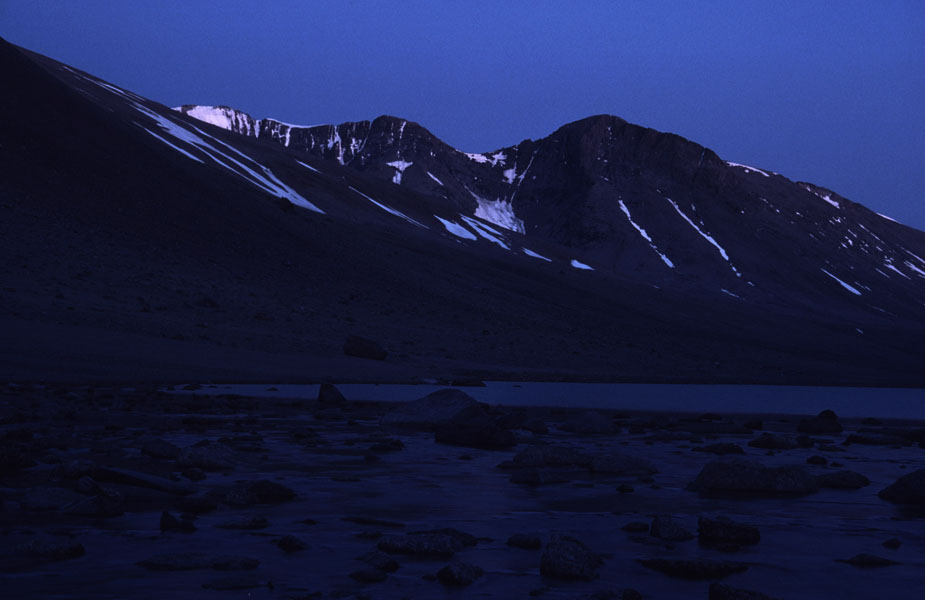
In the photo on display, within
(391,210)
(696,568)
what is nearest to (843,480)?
(696,568)

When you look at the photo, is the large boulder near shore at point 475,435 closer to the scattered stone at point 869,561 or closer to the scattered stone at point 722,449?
the scattered stone at point 722,449

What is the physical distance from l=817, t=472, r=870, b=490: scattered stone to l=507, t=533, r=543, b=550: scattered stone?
278 inches

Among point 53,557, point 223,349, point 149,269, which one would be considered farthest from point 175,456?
point 149,269

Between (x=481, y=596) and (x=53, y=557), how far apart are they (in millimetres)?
3888

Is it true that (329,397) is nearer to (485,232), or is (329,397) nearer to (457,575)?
(457,575)

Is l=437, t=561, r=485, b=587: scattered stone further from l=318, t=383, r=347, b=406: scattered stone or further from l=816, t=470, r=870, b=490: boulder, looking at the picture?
l=318, t=383, r=347, b=406: scattered stone

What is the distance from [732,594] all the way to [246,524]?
5140mm

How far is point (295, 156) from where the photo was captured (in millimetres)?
131500

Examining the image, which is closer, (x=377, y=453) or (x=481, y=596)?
(x=481, y=596)

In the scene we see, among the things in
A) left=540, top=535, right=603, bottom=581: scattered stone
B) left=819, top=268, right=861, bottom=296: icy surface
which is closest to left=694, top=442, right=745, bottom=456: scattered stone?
left=540, top=535, right=603, bottom=581: scattered stone

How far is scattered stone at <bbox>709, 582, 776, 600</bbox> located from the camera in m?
7.41

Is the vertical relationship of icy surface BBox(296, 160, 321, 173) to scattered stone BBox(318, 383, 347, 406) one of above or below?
above

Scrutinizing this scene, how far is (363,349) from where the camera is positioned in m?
53.1

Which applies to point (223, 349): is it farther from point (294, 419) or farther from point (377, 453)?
point (377, 453)
